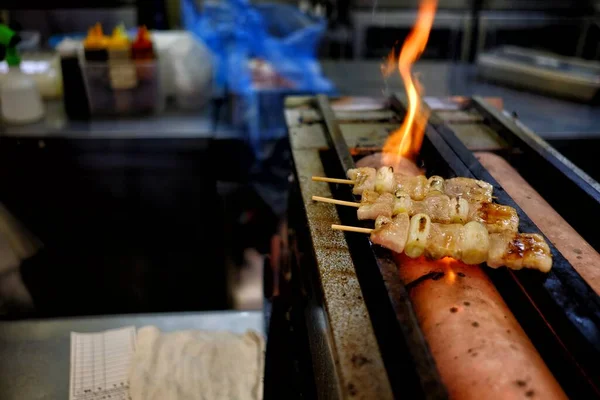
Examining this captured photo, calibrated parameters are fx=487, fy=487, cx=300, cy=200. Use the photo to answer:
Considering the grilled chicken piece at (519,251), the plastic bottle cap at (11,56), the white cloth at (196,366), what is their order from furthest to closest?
1. the plastic bottle cap at (11,56)
2. the white cloth at (196,366)
3. the grilled chicken piece at (519,251)

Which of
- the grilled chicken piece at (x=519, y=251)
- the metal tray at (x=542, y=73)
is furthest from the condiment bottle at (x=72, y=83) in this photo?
the metal tray at (x=542, y=73)

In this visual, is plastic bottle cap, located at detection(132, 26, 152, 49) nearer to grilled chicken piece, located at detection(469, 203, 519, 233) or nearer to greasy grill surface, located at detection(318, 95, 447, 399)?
greasy grill surface, located at detection(318, 95, 447, 399)

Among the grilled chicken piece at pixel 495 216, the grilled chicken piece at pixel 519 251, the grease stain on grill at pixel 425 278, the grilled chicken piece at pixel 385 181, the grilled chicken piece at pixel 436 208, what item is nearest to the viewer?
the grilled chicken piece at pixel 519 251

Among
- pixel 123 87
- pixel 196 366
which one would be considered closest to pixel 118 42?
pixel 123 87

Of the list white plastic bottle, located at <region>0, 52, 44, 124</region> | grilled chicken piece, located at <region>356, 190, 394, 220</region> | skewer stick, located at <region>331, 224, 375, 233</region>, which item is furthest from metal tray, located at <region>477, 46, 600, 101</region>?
white plastic bottle, located at <region>0, 52, 44, 124</region>

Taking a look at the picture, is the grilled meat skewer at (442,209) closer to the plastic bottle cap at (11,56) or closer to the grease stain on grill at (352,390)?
the grease stain on grill at (352,390)

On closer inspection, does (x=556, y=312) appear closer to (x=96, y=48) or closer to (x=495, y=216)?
(x=495, y=216)

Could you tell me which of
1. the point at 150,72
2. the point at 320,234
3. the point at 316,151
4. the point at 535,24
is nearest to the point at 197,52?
Answer: the point at 150,72
